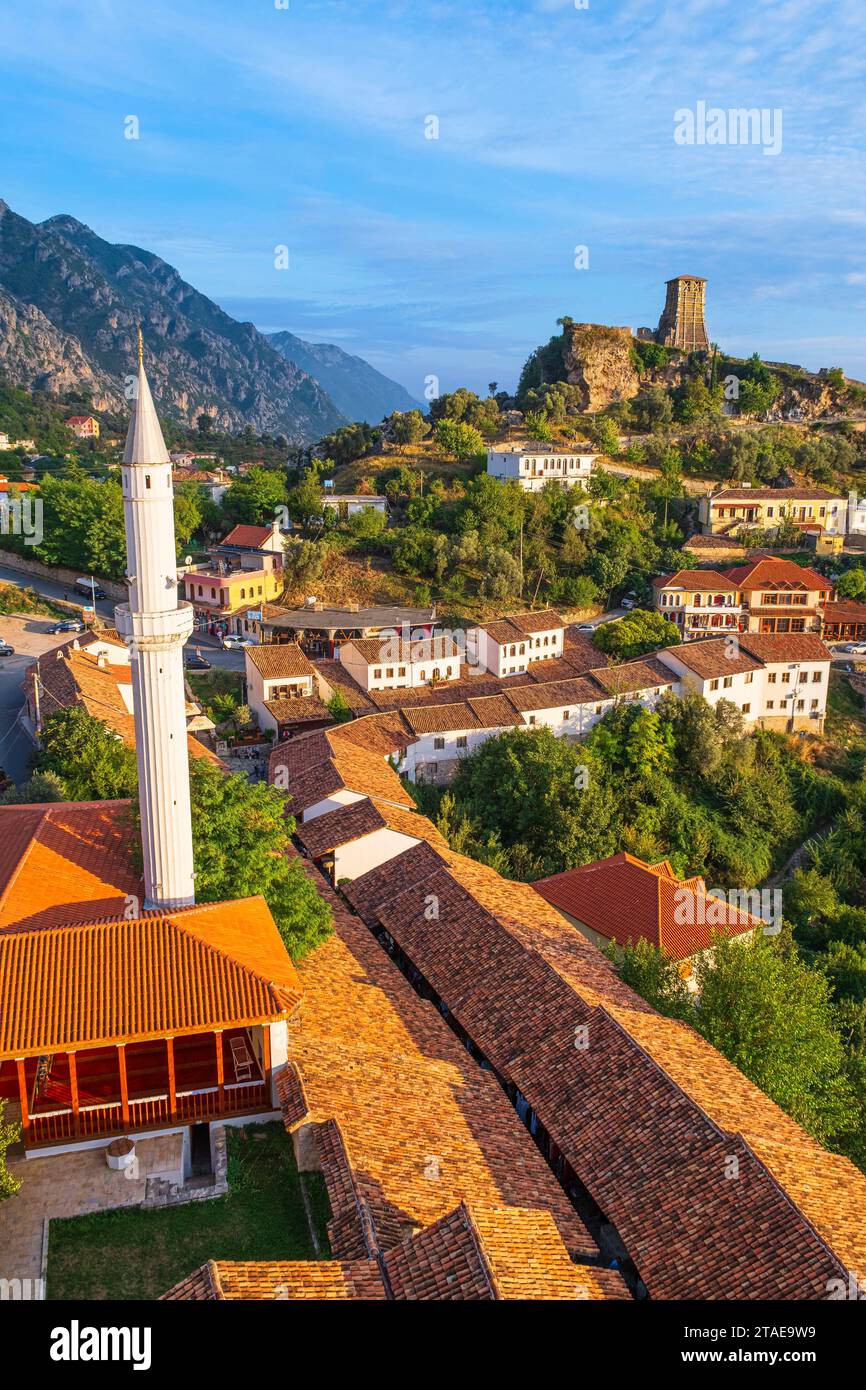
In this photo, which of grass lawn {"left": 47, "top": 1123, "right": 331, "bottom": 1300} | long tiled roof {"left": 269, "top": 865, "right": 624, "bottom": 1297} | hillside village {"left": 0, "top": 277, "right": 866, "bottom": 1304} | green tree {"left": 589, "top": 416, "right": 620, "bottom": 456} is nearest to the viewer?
grass lawn {"left": 47, "top": 1123, "right": 331, "bottom": 1300}

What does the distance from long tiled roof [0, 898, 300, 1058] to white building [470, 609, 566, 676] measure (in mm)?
29905

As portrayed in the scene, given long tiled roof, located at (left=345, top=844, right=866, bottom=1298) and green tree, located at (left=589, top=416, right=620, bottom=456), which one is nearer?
long tiled roof, located at (left=345, top=844, right=866, bottom=1298)

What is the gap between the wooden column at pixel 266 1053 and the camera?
15031 millimetres

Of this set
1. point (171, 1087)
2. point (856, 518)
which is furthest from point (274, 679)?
point (856, 518)

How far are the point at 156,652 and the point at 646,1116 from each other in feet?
39.0

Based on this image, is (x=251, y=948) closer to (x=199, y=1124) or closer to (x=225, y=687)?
(x=199, y=1124)

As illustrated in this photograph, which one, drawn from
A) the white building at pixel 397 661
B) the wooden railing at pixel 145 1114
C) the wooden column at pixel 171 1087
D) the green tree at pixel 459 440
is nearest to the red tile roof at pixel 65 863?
the wooden railing at pixel 145 1114

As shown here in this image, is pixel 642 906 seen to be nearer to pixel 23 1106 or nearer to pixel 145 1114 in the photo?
pixel 145 1114

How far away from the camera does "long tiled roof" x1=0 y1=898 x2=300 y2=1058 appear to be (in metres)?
13.9

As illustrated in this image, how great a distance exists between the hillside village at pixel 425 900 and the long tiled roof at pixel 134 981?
59mm

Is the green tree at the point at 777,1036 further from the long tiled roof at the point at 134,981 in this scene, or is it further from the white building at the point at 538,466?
the white building at the point at 538,466

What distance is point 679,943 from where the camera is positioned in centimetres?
2558

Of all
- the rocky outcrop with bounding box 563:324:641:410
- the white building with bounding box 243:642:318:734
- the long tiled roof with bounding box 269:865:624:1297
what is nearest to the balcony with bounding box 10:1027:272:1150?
the long tiled roof with bounding box 269:865:624:1297

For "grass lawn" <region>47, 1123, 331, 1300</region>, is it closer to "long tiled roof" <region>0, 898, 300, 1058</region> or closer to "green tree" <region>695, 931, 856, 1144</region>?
"long tiled roof" <region>0, 898, 300, 1058</region>
